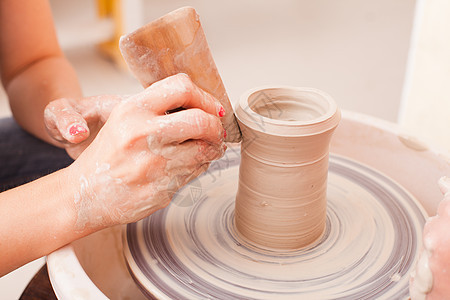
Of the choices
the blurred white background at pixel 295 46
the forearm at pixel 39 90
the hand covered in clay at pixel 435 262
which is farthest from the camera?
the blurred white background at pixel 295 46

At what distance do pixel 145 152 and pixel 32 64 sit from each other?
3.23 ft

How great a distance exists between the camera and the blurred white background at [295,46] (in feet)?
11.8

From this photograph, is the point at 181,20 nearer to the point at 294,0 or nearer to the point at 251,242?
the point at 251,242

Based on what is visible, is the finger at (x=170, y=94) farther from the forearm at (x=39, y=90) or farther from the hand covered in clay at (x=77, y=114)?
the forearm at (x=39, y=90)

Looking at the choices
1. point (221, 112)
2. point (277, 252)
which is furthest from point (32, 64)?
point (277, 252)

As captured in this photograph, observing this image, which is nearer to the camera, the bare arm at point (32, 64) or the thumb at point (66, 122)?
the thumb at point (66, 122)

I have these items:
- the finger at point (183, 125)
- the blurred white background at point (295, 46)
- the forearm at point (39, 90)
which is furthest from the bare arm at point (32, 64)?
the blurred white background at point (295, 46)

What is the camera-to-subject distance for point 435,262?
777mm

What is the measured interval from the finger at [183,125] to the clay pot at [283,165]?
0.46 feet

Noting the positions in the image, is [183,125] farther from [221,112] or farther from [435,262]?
[435,262]

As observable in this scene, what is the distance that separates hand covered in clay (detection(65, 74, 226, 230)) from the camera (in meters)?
0.89

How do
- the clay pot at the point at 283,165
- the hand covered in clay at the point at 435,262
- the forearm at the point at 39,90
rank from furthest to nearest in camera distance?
1. the forearm at the point at 39,90
2. the clay pot at the point at 283,165
3. the hand covered in clay at the point at 435,262

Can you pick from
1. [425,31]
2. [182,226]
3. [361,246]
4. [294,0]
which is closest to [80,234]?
[182,226]

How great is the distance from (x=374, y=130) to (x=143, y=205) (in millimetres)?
818
